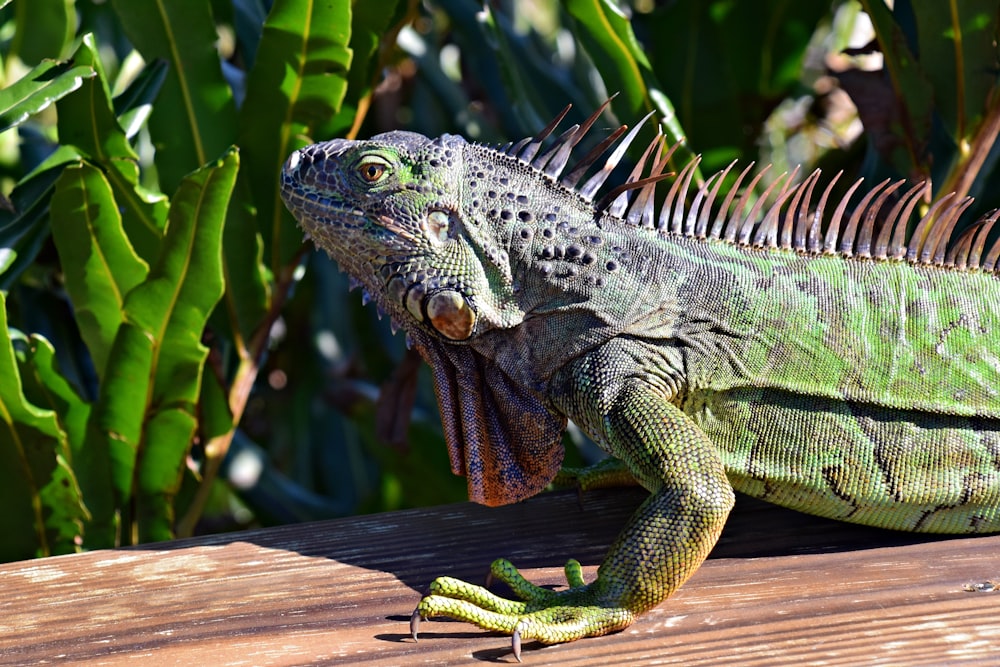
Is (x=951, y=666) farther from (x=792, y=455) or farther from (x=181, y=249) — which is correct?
(x=181, y=249)

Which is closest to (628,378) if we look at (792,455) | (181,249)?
(792,455)

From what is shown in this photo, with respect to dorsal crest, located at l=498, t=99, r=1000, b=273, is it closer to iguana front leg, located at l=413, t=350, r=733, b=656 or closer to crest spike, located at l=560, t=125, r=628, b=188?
crest spike, located at l=560, t=125, r=628, b=188

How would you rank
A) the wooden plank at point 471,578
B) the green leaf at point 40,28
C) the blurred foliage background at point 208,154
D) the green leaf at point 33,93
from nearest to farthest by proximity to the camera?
the wooden plank at point 471,578
the green leaf at point 33,93
the blurred foliage background at point 208,154
the green leaf at point 40,28

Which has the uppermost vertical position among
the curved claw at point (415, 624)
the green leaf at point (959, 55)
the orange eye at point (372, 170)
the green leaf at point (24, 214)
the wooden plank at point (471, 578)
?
the green leaf at point (959, 55)

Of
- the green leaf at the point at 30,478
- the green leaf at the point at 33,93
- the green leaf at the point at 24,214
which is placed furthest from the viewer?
the green leaf at the point at 24,214

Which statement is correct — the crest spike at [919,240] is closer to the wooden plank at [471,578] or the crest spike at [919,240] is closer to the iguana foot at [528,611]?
the wooden plank at [471,578]

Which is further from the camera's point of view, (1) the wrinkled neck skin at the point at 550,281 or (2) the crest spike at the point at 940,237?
(2) the crest spike at the point at 940,237

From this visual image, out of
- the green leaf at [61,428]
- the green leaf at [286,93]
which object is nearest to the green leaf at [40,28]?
the green leaf at [286,93]
